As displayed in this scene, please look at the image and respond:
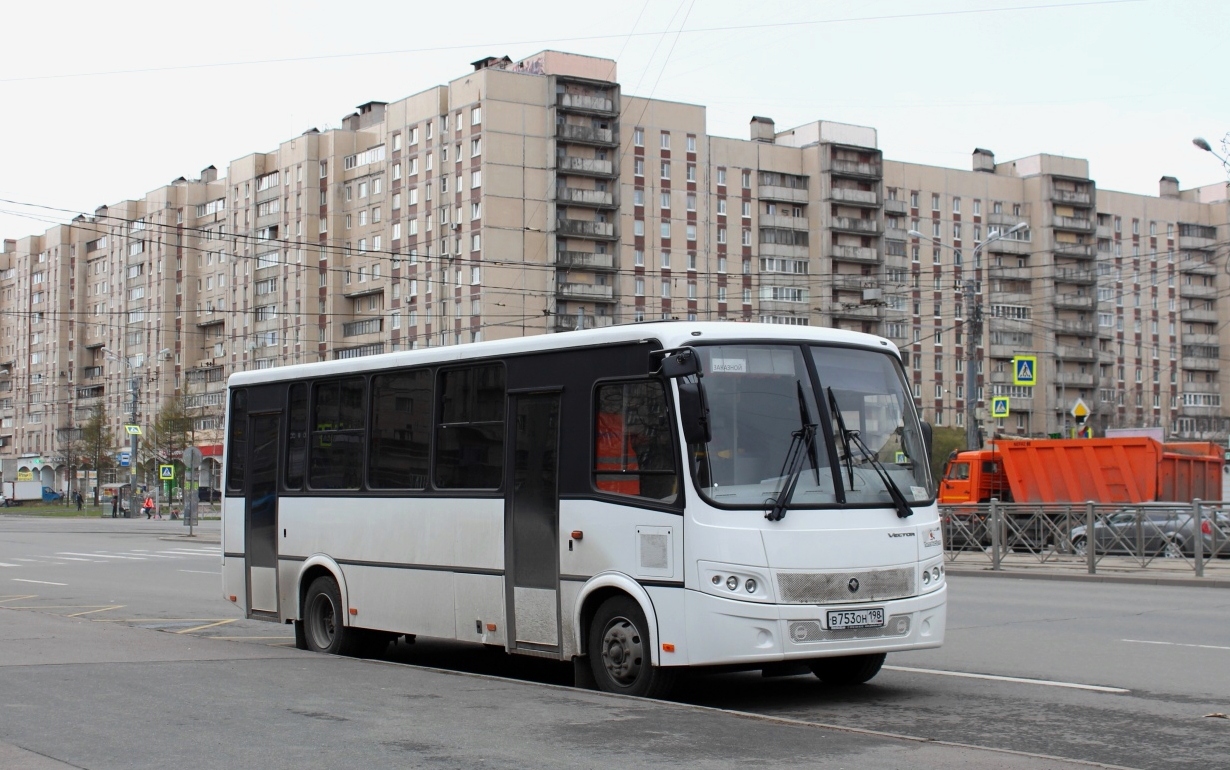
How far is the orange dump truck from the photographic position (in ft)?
120

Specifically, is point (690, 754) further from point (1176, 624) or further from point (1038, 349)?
point (1038, 349)

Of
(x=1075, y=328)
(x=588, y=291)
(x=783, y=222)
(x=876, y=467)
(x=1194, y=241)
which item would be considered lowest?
(x=876, y=467)

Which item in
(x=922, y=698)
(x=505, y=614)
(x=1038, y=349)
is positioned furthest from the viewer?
(x=1038, y=349)

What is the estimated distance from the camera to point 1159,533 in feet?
79.8

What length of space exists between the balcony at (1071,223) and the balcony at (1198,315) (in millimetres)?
15056

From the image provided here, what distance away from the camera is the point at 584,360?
10594 mm

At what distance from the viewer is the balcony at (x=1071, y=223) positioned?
116 meters

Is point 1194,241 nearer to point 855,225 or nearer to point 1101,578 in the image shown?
point 855,225

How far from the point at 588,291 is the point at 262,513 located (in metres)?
80.1

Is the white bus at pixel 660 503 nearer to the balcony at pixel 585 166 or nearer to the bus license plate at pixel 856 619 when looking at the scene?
the bus license plate at pixel 856 619

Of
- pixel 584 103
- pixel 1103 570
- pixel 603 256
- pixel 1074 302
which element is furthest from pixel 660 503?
pixel 1074 302

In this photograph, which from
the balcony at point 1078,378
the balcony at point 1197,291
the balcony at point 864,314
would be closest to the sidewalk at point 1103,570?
the balcony at point 864,314

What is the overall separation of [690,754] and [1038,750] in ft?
7.11

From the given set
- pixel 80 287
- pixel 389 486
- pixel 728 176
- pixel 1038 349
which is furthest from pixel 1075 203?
pixel 389 486
